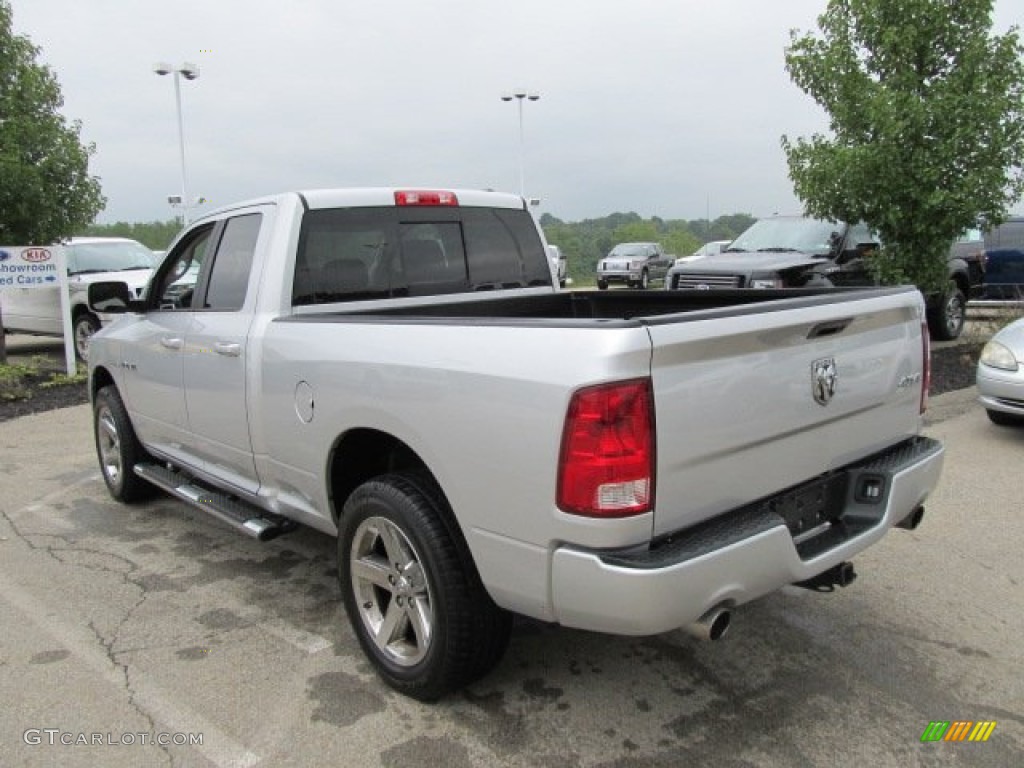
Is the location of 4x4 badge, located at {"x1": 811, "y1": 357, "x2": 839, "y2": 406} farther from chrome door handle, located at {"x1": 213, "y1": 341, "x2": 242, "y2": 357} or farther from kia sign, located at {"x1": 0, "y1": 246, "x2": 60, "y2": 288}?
kia sign, located at {"x1": 0, "y1": 246, "x2": 60, "y2": 288}

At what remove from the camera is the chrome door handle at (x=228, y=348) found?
146 inches

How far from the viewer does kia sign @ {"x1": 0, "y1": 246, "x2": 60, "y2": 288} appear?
970cm

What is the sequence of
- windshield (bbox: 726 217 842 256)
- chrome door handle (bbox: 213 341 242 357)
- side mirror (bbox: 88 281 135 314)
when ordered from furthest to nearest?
windshield (bbox: 726 217 842 256) < side mirror (bbox: 88 281 135 314) < chrome door handle (bbox: 213 341 242 357)

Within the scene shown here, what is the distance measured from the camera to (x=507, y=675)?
318 centimetres

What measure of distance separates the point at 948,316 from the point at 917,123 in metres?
3.82

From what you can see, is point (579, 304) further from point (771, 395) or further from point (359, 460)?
point (771, 395)

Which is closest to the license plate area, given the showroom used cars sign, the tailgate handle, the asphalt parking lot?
the tailgate handle

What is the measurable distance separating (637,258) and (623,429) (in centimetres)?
2893

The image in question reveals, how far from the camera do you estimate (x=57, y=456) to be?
6.99m

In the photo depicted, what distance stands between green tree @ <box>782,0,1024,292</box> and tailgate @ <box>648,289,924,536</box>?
Result: 6.57 m

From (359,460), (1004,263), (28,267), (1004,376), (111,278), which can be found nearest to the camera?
(359,460)

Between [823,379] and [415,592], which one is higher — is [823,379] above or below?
above

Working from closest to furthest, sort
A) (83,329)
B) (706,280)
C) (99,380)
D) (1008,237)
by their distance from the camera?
(99,380), (706,280), (83,329), (1008,237)

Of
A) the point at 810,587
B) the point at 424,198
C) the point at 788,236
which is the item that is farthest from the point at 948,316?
the point at 810,587
